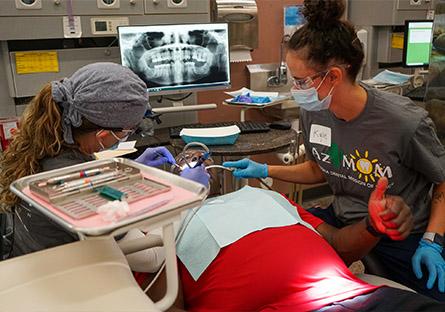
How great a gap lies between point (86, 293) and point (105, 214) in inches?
6.1

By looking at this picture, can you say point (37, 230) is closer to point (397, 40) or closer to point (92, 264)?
point (92, 264)

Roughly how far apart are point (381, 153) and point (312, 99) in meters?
0.30

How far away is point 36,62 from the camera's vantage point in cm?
217

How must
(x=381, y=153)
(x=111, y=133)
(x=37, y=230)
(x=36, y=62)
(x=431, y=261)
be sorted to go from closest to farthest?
(x=37, y=230) → (x=111, y=133) → (x=431, y=261) → (x=381, y=153) → (x=36, y=62)

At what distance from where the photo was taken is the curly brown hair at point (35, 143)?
1.15 m

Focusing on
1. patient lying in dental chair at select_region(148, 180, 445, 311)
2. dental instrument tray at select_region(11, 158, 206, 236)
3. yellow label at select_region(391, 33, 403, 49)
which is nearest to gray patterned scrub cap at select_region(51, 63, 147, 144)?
dental instrument tray at select_region(11, 158, 206, 236)

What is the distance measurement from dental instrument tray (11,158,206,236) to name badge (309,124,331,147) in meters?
0.92

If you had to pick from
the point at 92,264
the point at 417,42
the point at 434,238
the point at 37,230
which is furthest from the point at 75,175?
the point at 417,42

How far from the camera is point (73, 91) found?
3.78ft

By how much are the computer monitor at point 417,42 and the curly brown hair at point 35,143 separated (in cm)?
280

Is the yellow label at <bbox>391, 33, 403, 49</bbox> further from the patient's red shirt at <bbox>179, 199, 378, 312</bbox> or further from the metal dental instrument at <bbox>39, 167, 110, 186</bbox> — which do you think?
the metal dental instrument at <bbox>39, 167, 110, 186</bbox>

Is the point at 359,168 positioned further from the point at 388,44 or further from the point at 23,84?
the point at 388,44

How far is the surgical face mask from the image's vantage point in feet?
4.97

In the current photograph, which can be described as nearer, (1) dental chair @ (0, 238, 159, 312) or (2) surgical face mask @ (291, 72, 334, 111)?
(1) dental chair @ (0, 238, 159, 312)
